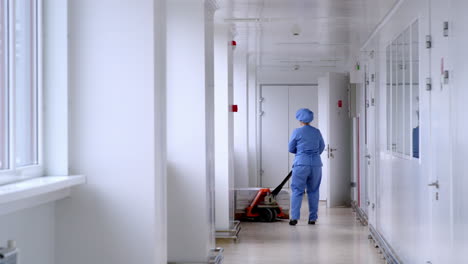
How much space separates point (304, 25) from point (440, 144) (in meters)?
4.02

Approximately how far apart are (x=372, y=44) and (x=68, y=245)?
535 cm

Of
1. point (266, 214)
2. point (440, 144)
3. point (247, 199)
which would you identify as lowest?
point (266, 214)

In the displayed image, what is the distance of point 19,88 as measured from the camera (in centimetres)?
308

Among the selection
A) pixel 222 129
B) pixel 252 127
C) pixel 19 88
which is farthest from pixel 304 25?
pixel 19 88

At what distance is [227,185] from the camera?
288 inches

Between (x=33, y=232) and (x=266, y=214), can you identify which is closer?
(x=33, y=232)

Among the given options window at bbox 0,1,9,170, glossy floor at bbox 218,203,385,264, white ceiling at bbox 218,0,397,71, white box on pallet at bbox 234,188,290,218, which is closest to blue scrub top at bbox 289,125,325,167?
white box on pallet at bbox 234,188,290,218

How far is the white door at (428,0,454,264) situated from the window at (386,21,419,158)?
2.03ft

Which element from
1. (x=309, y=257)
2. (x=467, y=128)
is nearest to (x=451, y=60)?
(x=467, y=128)

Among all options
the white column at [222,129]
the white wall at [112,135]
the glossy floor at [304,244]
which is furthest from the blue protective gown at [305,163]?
the white wall at [112,135]

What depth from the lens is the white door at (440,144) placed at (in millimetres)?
3769

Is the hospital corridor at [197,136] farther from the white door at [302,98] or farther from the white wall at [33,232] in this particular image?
the white door at [302,98]

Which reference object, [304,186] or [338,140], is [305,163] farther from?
[338,140]

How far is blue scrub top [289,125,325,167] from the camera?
865 cm
